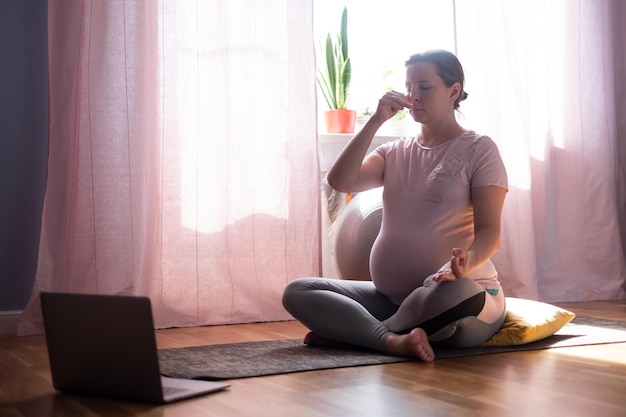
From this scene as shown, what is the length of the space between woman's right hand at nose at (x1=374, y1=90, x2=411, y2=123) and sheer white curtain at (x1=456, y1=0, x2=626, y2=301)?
62.5 inches

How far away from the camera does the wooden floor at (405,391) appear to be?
1.40 metres

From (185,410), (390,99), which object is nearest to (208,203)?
(390,99)

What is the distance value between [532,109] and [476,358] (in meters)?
2.09

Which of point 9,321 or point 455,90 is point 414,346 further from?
point 9,321

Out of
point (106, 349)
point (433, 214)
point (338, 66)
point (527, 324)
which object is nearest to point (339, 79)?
point (338, 66)

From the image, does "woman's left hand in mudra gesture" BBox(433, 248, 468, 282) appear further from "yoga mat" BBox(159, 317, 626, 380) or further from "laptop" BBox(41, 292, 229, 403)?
"laptop" BBox(41, 292, 229, 403)

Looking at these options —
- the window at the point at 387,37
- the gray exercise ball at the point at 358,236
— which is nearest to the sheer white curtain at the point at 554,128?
the window at the point at 387,37

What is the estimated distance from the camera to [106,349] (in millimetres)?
1451

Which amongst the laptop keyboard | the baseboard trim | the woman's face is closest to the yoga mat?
the laptop keyboard

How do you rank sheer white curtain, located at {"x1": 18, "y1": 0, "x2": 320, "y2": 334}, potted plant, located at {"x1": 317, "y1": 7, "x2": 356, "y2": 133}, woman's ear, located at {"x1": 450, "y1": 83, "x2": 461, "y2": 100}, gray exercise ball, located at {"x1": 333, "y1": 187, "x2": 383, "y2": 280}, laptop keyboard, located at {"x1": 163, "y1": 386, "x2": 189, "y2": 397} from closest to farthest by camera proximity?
laptop keyboard, located at {"x1": 163, "y1": 386, "x2": 189, "y2": 397}
woman's ear, located at {"x1": 450, "y1": 83, "x2": 461, "y2": 100}
sheer white curtain, located at {"x1": 18, "y1": 0, "x2": 320, "y2": 334}
gray exercise ball, located at {"x1": 333, "y1": 187, "x2": 383, "y2": 280}
potted plant, located at {"x1": 317, "y1": 7, "x2": 356, "y2": 133}

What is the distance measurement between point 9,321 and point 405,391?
67.4 inches

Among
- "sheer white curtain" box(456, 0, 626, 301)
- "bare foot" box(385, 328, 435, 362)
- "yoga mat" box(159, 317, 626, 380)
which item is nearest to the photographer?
"yoga mat" box(159, 317, 626, 380)

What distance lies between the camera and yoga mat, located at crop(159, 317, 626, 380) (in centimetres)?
180

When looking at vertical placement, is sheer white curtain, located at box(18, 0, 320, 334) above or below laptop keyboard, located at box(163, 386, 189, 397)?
above
